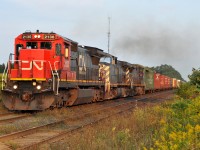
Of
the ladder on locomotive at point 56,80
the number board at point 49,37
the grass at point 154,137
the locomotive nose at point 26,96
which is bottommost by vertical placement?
the grass at point 154,137

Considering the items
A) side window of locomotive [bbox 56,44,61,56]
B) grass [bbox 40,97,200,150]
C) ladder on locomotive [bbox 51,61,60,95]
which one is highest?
side window of locomotive [bbox 56,44,61,56]

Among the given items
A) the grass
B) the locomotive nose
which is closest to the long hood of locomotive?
the locomotive nose

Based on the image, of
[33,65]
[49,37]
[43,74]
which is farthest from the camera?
[49,37]

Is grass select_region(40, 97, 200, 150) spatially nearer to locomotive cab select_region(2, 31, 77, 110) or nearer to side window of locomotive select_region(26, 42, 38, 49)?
locomotive cab select_region(2, 31, 77, 110)

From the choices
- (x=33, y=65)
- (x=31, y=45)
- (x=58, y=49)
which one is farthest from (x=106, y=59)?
(x=33, y=65)

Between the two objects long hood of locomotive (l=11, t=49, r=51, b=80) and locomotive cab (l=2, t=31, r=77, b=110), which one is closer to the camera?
locomotive cab (l=2, t=31, r=77, b=110)

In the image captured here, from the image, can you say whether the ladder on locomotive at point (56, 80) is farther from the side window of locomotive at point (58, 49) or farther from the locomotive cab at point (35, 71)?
the side window of locomotive at point (58, 49)

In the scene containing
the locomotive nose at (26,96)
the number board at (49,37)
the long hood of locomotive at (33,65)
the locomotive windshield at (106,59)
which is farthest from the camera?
the locomotive windshield at (106,59)

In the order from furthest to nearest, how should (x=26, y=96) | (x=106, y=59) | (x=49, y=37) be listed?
(x=106, y=59) → (x=49, y=37) → (x=26, y=96)

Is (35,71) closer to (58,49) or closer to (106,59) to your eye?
(58,49)

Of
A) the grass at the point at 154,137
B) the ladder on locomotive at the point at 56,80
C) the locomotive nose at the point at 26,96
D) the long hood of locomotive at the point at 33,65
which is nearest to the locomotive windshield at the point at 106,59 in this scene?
the long hood of locomotive at the point at 33,65

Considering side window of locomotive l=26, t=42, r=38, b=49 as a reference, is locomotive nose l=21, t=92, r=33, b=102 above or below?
below

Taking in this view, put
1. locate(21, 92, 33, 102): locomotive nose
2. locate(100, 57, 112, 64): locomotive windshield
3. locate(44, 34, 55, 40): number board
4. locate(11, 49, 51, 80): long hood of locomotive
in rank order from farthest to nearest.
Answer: locate(100, 57, 112, 64): locomotive windshield
locate(44, 34, 55, 40): number board
locate(11, 49, 51, 80): long hood of locomotive
locate(21, 92, 33, 102): locomotive nose

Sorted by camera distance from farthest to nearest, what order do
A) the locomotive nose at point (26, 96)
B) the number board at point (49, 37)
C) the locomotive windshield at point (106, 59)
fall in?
the locomotive windshield at point (106, 59), the number board at point (49, 37), the locomotive nose at point (26, 96)
